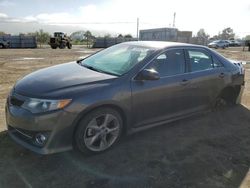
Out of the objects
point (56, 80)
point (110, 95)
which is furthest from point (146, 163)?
point (56, 80)

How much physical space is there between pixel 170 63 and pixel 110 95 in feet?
4.26

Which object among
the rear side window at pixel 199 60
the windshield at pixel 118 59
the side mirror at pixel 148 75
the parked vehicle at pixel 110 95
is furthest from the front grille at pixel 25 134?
the rear side window at pixel 199 60

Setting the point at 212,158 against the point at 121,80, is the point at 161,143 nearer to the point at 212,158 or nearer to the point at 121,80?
the point at 212,158

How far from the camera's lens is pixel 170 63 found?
4012mm

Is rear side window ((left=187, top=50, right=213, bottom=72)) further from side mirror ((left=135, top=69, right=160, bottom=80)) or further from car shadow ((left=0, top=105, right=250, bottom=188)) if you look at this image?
car shadow ((left=0, top=105, right=250, bottom=188))

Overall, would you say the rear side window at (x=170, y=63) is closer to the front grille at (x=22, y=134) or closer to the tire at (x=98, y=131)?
the tire at (x=98, y=131)

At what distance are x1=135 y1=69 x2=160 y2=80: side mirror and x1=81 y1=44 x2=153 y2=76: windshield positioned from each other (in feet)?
0.61

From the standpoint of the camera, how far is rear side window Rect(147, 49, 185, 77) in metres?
3.85

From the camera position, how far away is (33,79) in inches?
138

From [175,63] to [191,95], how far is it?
2.11 ft

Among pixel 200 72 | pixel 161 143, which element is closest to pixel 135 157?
pixel 161 143

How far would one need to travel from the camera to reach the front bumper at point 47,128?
2916 millimetres

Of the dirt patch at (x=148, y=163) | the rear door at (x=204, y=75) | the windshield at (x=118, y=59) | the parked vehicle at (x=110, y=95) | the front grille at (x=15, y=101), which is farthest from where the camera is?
the rear door at (x=204, y=75)

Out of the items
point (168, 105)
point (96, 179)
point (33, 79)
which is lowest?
point (96, 179)
